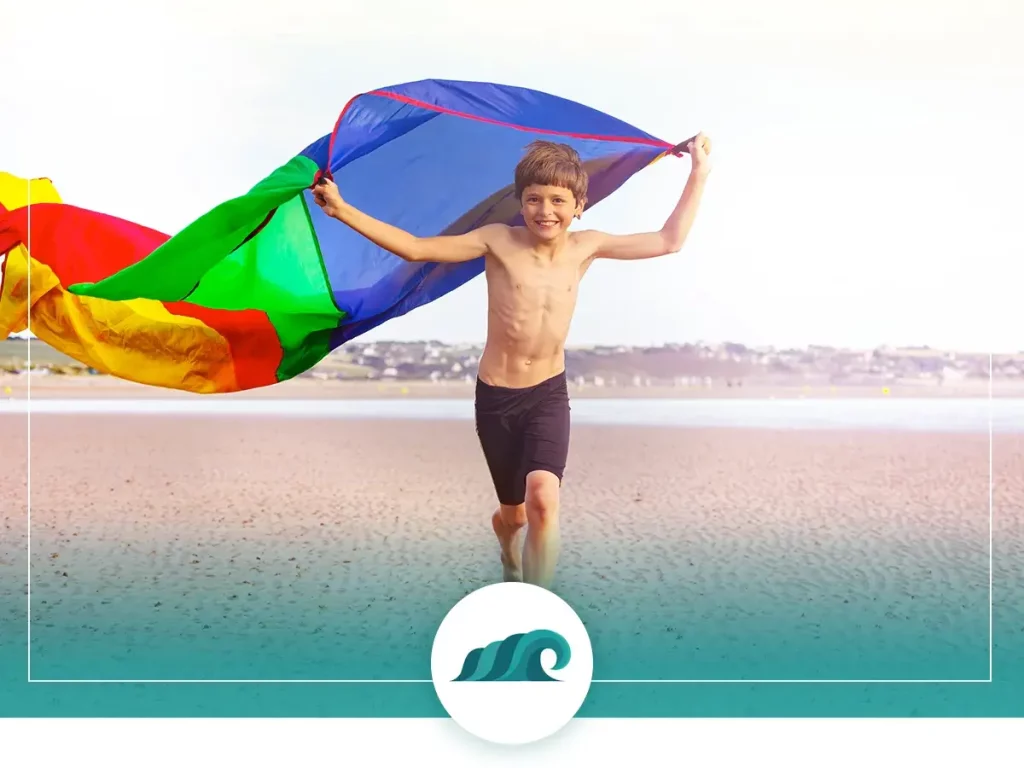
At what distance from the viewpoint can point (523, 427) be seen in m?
2.81

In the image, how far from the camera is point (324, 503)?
4598mm

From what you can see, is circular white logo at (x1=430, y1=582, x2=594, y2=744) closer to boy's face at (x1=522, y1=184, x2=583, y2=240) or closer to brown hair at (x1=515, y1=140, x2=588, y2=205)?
boy's face at (x1=522, y1=184, x2=583, y2=240)

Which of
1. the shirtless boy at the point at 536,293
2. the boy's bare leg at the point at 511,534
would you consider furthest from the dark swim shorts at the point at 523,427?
the boy's bare leg at the point at 511,534

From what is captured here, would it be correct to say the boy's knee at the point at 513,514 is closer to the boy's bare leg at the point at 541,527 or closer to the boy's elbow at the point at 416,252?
the boy's bare leg at the point at 541,527

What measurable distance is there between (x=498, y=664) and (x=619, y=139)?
1.56 meters

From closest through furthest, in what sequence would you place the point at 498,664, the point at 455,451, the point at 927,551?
the point at 498,664, the point at 927,551, the point at 455,451

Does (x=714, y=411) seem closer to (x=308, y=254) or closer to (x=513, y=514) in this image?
(x=513, y=514)

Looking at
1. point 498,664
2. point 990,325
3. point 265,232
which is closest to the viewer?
point 498,664

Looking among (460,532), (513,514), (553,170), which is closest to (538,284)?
(553,170)

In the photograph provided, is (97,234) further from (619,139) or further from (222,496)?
(222,496)

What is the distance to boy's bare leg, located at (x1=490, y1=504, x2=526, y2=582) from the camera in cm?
298

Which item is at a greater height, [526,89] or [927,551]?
[526,89]

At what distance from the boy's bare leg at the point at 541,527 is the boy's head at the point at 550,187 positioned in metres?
0.69

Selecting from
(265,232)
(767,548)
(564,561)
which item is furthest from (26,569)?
(767,548)
